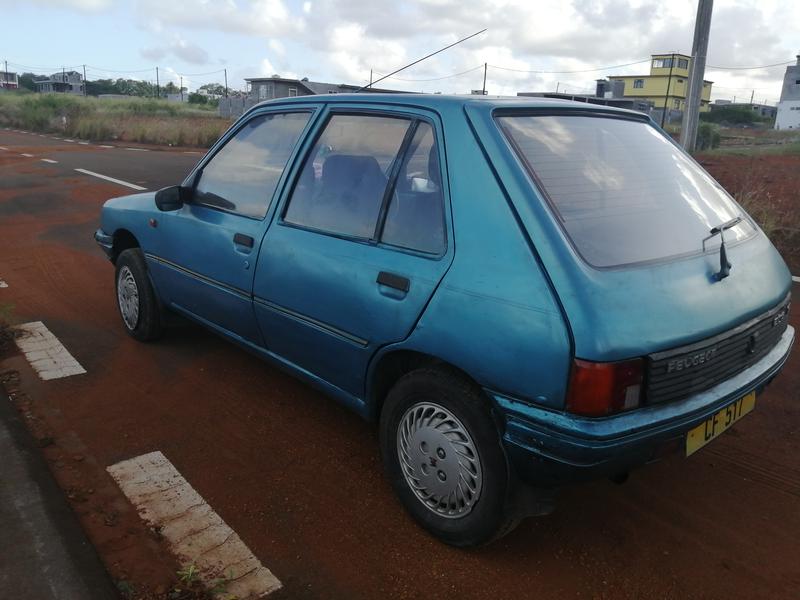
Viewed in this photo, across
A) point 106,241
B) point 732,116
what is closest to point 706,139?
point 106,241

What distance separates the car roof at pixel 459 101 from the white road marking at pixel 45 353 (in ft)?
7.92

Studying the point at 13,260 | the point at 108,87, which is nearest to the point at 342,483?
the point at 13,260

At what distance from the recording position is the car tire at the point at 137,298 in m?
4.58

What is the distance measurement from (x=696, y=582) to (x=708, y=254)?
Answer: 1.26 metres

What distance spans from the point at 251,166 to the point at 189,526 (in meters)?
1.95

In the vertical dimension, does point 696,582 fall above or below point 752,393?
below

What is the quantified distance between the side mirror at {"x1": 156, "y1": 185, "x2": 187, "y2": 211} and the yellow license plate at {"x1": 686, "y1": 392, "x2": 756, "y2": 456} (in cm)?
311

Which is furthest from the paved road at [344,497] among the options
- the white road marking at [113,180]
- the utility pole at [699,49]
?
the white road marking at [113,180]

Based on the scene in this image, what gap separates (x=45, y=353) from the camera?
15.0 ft

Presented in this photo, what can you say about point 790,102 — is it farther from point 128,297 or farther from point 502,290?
point 502,290

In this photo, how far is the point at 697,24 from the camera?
1090 cm

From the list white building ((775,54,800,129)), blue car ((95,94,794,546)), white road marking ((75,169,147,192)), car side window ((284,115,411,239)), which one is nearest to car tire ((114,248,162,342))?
blue car ((95,94,794,546))

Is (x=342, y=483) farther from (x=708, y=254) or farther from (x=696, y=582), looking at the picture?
A: (x=708, y=254)

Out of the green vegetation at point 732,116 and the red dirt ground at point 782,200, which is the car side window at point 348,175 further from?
the green vegetation at point 732,116
